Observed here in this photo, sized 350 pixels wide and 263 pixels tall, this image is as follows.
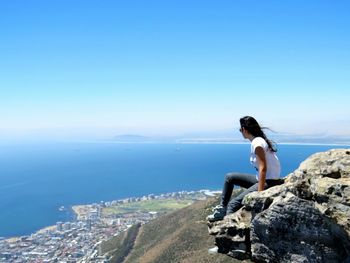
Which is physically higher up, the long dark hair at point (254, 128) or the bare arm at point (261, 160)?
the long dark hair at point (254, 128)

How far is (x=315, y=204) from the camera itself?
894 centimetres

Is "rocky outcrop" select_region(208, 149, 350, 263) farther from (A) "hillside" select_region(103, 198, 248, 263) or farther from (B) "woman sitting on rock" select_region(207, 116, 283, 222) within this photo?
(A) "hillside" select_region(103, 198, 248, 263)

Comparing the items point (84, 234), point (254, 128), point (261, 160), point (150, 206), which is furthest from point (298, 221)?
point (150, 206)

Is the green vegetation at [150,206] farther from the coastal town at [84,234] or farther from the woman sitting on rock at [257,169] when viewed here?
the woman sitting on rock at [257,169]

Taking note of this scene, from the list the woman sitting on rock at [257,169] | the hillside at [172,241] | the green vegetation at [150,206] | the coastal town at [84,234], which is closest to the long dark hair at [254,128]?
the woman sitting on rock at [257,169]

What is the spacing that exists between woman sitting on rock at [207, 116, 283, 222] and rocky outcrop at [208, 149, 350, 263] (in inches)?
Result: 12.9

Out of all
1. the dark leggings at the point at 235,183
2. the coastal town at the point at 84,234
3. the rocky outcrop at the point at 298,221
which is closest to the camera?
the rocky outcrop at the point at 298,221

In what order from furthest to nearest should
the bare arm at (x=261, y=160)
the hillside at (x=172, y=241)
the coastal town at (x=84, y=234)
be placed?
1. the coastal town at (x=84, y=234)
2. the hillside at (x=172, y=241)
3. the bare arm at (x=261, y=160)

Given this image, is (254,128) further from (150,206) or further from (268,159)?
(150,206)

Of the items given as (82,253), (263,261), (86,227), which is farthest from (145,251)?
(263,261)

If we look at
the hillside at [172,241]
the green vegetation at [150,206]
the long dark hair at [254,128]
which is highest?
the long dark hair at [254,128]

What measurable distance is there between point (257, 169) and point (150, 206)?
161m

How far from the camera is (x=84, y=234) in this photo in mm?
118562

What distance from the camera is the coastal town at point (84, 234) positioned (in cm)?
9894
